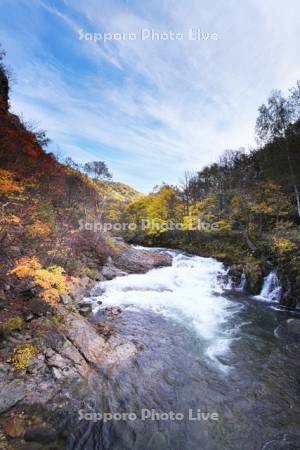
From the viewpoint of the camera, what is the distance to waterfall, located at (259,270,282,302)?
12839 mm

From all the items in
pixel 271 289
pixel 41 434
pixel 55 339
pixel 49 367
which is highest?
pixel 271 289

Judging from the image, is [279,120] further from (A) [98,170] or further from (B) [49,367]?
(B) [49,367]

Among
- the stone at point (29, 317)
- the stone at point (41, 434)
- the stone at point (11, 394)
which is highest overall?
the stone at point (29, 317)

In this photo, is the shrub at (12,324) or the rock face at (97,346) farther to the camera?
the rock face at (97,346)

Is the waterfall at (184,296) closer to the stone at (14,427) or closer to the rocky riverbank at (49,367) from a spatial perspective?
the rocky riverbank at (49,367)

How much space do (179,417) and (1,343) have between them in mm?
5187

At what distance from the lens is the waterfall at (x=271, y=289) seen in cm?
1284

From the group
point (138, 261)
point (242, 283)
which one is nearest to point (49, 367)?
point (138, 261)

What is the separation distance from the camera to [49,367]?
5.89 m

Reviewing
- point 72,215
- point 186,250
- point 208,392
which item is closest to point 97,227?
point 72,215

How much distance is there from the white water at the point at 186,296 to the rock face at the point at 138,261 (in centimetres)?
88

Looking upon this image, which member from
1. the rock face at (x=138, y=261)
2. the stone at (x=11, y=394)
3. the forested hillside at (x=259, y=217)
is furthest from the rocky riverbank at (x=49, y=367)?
the forested hillside at (x=259, y=217)

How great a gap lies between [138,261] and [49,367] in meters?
12.5

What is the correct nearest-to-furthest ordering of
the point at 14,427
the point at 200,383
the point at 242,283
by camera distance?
the point at 14,427
the point at 200,383
the point at 242,283
